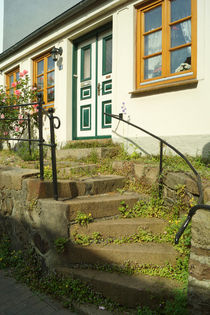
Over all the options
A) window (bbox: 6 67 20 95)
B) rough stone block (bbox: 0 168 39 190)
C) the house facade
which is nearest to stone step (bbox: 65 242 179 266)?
rough stone block (bbox: 0 168 39 190)

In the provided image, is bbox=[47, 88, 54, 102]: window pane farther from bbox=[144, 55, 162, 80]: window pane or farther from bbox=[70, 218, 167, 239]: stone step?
bbox=[70, 218, 167, 239]: stone step

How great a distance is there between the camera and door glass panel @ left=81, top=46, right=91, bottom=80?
6203mm

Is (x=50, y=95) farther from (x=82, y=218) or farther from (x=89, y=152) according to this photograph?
(x=82, y=218)

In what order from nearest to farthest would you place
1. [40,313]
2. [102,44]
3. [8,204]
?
1. [40,313]
2. [8,204]
3. [102,44]

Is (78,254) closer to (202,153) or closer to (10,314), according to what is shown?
(10,314)

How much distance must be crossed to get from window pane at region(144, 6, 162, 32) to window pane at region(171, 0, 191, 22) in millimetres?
260

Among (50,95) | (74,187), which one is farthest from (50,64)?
(74,187)

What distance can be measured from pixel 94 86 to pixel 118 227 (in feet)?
13.6

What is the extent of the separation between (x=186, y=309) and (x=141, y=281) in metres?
0.44

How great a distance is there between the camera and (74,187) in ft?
10.2

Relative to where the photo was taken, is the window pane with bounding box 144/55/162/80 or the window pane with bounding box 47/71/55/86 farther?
the window pane with bounding box 47/71/55/86

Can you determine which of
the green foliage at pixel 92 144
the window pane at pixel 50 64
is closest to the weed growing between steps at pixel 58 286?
the green foliage at pixel 92 144

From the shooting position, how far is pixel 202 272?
5.91 ft

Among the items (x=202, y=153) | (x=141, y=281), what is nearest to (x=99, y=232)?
(x=141, y=281)
